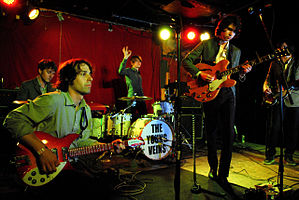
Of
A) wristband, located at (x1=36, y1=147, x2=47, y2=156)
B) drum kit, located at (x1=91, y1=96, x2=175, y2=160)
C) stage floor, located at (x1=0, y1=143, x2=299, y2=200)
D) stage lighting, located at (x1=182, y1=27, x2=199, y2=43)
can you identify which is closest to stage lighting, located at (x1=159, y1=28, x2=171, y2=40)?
stage lighting, located at (x1=182, y1=27, x2=199, y2=43)

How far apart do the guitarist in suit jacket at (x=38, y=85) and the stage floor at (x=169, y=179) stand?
166cm

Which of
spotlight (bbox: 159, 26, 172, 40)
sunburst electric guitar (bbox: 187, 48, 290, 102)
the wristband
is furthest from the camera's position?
spotlight (bbox: 159, 26, 172, 40)

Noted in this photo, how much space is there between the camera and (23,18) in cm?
522

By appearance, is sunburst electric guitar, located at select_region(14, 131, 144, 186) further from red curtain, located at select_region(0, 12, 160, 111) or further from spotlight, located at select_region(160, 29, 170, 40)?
spotlight, located at select_region(160, 29, 170, 40)

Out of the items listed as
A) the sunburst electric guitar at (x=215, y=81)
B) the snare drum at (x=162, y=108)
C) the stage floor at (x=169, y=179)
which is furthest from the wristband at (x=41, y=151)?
the snare drum at (x=162, y=108)

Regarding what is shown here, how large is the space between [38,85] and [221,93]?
4.17 metres

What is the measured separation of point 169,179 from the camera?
3.51 metres

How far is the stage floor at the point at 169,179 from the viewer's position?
2.79 m

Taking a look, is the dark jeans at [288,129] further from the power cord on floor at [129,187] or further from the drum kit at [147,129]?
the power cord on floor at [129,187]

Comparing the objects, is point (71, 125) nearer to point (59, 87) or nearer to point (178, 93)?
point (59, 87)

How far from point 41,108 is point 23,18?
14.6 feet

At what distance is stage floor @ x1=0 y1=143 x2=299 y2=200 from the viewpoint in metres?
2.79

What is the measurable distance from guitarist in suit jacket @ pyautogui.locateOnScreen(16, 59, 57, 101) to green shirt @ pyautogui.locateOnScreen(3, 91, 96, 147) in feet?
8.43

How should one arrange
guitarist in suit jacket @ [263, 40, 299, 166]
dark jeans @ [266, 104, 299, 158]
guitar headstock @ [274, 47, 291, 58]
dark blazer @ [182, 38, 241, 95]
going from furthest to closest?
dark jeans @ [266, 104, 299, 158]
guitarist in suit jacket @ [263, 40, 299, 166]
dark blazer @ [182, 38, 241, 95]
guitar headstock @ [274, 47, 291, 58]
